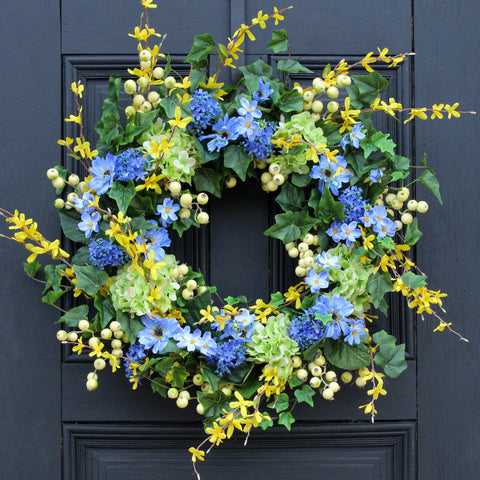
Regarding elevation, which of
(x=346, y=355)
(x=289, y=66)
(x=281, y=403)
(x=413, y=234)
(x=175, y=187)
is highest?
(x=289, y=66)

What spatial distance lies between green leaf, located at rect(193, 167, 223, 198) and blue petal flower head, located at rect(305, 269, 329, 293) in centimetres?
27

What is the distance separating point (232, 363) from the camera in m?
1.09

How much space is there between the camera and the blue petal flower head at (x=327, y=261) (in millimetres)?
1099

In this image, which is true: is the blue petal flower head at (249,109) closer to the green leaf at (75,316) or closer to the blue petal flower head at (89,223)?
the blue petal flower head at (89,223)

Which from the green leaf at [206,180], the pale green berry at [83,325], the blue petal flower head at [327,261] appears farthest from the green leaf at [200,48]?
the pale green berry at [83,325]

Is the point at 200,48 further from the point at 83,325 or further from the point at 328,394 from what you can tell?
the point at 328,394

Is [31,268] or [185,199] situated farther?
[31,268]

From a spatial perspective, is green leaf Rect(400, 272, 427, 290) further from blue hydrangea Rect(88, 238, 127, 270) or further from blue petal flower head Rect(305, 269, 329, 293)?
blue hydrangea Rect(88, 238, 127, 270)

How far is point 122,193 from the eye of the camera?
1088 millimetres

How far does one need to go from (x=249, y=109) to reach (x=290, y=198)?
219 mm

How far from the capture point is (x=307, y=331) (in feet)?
3.56

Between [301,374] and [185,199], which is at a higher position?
[185,199]

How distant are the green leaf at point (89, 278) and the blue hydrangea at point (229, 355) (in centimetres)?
28

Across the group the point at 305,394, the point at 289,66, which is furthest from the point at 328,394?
the point at 289,66
